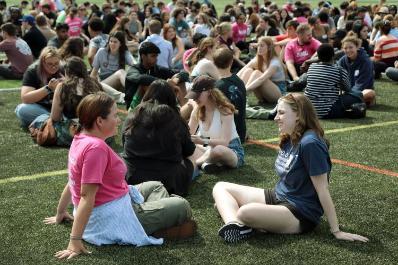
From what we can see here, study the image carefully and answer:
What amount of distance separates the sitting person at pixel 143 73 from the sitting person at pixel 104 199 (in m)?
4.36

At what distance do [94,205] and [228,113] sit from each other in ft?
8.85

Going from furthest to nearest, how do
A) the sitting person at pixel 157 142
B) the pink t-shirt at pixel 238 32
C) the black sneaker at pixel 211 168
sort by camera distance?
the pink t-shirt at pixel 238 32 → the black sneaker at pixel 211 168 → the sitting person at pixel 157 142

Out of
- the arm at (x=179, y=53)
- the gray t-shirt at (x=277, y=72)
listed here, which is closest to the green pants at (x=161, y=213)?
the gray t-shirt at (x=277, y=72)

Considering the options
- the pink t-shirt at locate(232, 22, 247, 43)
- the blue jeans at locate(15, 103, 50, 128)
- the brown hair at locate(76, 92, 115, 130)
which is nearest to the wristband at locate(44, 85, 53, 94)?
the blue jeans at locate(15, 103, 50, 128)

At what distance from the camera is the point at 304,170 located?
5543mm

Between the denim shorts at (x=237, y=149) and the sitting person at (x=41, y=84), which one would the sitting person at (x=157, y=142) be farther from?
the sitting person at (x=41, y=84)

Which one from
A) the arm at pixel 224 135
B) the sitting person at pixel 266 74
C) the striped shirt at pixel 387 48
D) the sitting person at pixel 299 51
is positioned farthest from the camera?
the striped shirt at pixel 387 48

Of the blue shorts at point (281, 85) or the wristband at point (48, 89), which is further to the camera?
the blue shorts at point (281, 85)

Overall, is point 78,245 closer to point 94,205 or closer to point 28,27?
point 94,205

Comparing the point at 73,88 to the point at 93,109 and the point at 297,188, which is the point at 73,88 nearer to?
the point at 93,109

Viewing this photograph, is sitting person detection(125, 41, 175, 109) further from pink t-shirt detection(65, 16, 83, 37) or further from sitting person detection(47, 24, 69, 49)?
pink t-shirt detection(65, 16, 83, 37)

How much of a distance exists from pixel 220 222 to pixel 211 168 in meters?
1.71

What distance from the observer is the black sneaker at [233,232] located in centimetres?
563

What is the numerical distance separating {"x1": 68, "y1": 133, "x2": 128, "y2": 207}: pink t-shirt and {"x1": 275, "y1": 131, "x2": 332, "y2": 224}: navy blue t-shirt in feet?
4.37
